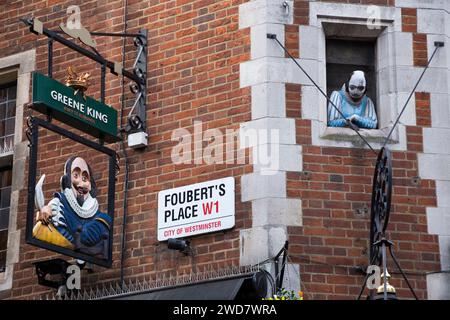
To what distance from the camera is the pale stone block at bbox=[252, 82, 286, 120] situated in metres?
16.8

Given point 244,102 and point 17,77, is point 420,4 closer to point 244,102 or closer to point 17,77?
point 244,102

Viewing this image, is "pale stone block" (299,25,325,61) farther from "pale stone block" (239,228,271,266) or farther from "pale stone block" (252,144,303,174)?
"pale stone block" (239,228,271,266)

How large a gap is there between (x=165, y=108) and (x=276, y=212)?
239 centimetres

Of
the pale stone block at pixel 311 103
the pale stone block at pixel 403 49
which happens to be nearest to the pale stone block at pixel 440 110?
the pale stone block at pixel 403 49

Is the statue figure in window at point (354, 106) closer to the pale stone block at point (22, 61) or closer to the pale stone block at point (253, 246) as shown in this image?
the pale stone block at point (253, 246)

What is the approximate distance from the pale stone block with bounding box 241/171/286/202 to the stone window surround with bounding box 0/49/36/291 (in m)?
3.56

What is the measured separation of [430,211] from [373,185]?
941 millimetres

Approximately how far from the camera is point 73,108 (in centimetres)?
1666

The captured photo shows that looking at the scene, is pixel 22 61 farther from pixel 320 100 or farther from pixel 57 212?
pixel 320 100

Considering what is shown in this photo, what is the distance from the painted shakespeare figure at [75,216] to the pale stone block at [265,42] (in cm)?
263

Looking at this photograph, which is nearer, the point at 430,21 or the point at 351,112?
the point at 351,112

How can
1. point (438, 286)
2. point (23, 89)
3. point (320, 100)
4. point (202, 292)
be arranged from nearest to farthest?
point (202, 292) → point (438, 286) → point (320, 100) → point (23, 89)

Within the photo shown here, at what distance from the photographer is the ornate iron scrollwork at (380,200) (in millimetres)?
15297
